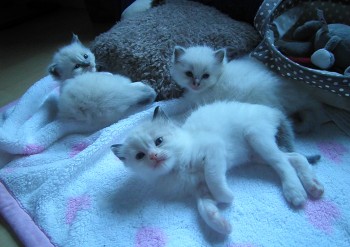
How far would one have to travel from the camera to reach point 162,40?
1.67m

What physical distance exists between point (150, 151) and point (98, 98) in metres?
0.50

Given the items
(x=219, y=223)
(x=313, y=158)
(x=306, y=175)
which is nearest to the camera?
(x=219, y=223)

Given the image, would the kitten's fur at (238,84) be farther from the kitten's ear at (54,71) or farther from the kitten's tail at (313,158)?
the kitten's ear at (54,71)

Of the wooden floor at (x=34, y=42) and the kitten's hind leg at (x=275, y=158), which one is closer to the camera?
the kitten's hind leg at (x=275, y=158)

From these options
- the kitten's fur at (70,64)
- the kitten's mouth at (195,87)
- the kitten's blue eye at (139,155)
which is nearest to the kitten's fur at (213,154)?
the kitten's blue eye at (139,155)

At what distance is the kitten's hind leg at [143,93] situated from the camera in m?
1.51

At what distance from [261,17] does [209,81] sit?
17.5 inches

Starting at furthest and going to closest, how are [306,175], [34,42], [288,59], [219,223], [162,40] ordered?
[34,42] < [162,40] < [288,59] < [306,175] < [219,223]

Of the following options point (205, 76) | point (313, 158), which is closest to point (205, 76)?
point (205, 76)

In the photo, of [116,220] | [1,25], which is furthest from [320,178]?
[1,25]

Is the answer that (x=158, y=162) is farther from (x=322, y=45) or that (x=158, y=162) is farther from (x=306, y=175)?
(x=322, y=45)

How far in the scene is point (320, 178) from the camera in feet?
3.82

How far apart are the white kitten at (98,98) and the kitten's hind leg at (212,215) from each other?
2.00ft

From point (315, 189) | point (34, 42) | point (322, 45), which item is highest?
point (322, 45)
